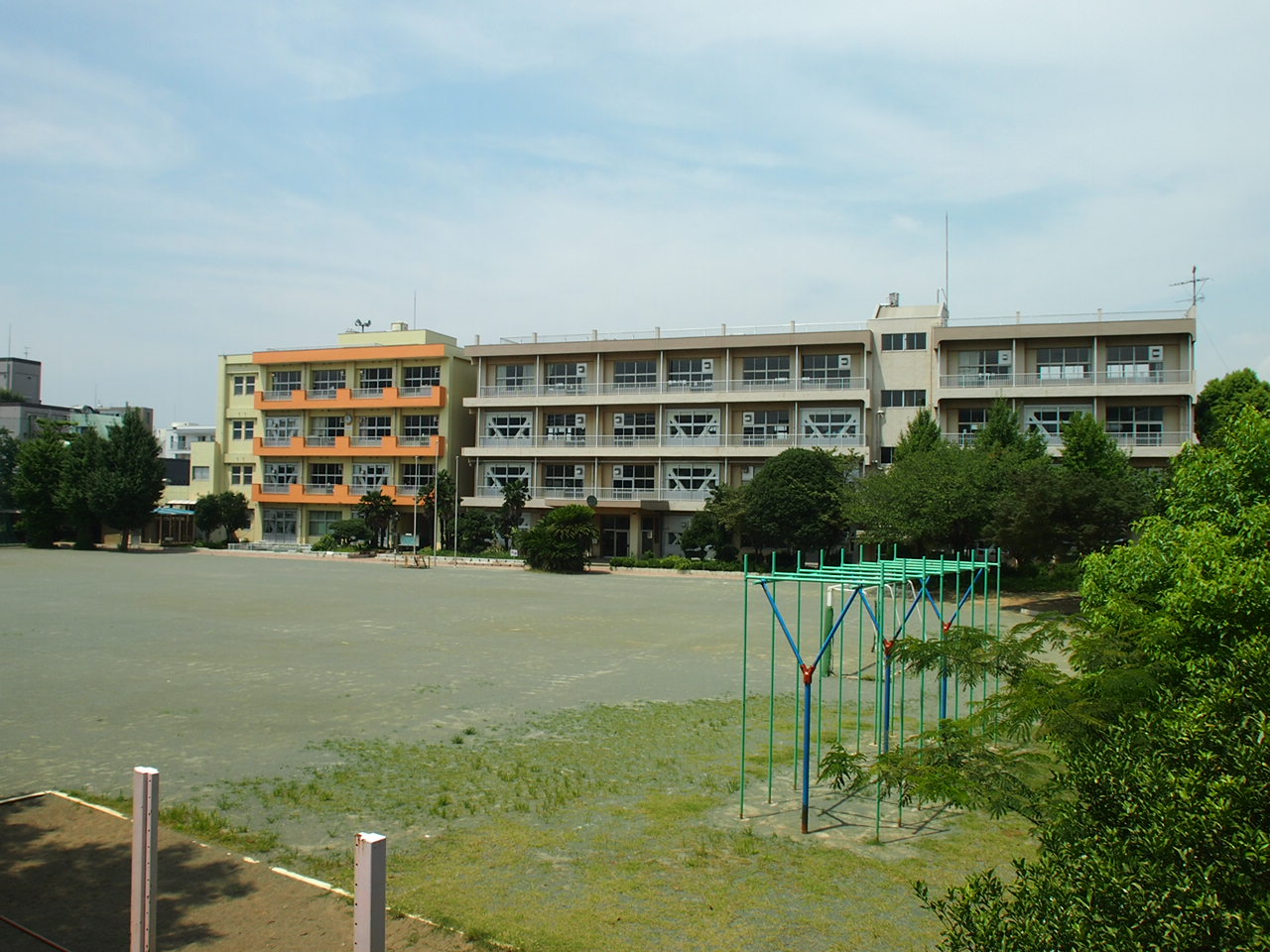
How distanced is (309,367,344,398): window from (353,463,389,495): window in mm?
5603

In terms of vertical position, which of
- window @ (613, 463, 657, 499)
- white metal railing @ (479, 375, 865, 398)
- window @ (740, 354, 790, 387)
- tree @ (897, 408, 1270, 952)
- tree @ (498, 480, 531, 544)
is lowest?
tree @ (897, 408, 1270, 952)

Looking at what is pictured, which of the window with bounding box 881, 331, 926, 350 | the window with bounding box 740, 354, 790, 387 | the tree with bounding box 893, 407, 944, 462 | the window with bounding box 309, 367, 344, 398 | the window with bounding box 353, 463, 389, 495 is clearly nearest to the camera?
the tree with bounding box 893, 407, 944, 462

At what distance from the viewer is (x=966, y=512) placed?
32656 millimetres

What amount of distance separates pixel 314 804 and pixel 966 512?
1120 inches

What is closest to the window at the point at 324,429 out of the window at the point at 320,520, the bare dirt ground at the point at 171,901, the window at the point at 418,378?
the window at the point at 320,520

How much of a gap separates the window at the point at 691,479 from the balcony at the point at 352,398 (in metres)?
15.7

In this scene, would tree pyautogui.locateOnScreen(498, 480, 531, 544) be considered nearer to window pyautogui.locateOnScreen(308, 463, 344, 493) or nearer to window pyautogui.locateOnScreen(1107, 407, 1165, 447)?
window pyautogui.locateOnScreen(308, 463, 344, 493)

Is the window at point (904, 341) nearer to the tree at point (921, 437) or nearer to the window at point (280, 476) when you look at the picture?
the tree at point (921, 437)

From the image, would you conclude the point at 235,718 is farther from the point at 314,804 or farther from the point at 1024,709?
the point at 1024,709

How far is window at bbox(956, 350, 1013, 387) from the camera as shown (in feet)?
150

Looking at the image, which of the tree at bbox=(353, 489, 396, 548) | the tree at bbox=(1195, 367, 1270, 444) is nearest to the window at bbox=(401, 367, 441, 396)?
the tree at bbox=(353, 489, 396, 548)

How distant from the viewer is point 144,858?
5129 millimetres

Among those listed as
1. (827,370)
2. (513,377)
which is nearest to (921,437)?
(827,370)

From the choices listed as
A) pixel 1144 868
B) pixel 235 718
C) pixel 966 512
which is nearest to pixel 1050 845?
pixel 1144 868
